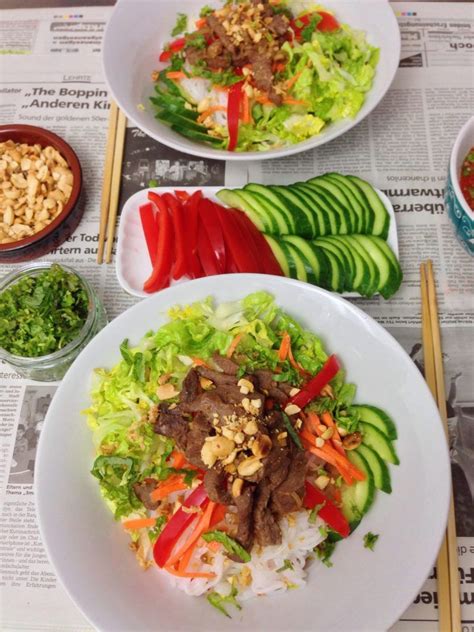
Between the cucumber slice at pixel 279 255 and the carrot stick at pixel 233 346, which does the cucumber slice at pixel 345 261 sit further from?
the carrot stick at pixel 233 346

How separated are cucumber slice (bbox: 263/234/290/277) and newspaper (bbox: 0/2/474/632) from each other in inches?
12.6

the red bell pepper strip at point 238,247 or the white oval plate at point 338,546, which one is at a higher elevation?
the red bell pepper strip at point 238,247

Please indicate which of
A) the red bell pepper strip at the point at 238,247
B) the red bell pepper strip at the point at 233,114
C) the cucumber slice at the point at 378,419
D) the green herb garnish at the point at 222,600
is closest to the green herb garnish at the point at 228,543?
the green herb garnish at the point at 222,600

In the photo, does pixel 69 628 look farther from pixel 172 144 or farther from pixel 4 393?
pixel 172 144

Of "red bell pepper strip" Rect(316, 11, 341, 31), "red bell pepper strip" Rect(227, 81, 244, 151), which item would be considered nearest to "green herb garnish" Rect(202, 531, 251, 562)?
"red bell pepper strip" Rect(227, 81, 244, 151)

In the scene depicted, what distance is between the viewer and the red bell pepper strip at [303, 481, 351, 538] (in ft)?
5.36

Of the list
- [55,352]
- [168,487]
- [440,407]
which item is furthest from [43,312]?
[440,407]

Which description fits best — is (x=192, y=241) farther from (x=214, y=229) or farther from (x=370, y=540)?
(x=370, y=540)

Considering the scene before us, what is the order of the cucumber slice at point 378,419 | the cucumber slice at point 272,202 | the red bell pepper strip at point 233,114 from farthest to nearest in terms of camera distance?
the red bell pepper strip at point 233,114 → the cucumber slice at point 272,202 → the cucumber slice at point 378,419

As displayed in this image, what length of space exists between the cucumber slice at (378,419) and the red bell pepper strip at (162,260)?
0.87m

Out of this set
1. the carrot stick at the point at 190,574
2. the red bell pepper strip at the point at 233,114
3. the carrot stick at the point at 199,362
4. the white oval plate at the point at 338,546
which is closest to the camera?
the white oval plate at the point at 338,546

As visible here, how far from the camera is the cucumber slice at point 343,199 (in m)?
2.22

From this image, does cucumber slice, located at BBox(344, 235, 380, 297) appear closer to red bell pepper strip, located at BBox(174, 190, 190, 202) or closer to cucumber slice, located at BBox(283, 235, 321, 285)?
cucumber slice, located at BBox(283, 235, 321, 285)

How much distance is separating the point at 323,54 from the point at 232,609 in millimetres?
2273
